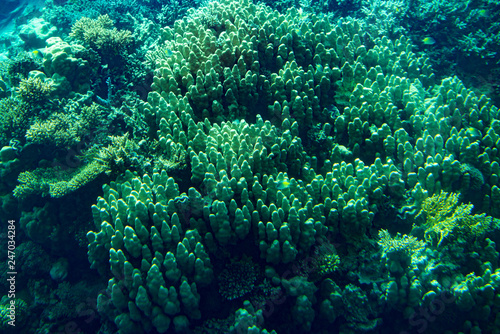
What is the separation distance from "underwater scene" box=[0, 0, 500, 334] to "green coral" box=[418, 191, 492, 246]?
0.02 m

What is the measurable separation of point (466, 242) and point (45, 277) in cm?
Answer: 639

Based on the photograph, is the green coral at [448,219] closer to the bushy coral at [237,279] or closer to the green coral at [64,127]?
Result: the bushy coral at [237,279]

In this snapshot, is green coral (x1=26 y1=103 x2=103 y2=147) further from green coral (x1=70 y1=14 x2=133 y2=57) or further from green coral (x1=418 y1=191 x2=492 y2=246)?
green coral (x1=418 y1=191 x2=492 y2=246)

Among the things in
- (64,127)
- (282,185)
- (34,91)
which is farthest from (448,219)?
(34,91)

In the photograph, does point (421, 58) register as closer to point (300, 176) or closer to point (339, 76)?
point (339, 76)

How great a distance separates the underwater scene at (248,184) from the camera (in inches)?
124

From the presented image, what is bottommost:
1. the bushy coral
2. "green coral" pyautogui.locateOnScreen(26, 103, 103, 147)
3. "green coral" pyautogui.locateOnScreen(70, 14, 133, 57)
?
the bushy coral

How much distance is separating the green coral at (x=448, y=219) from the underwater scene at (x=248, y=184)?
0.06 feet

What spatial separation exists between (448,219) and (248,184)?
2.56 metres

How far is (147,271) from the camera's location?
295 centimetres

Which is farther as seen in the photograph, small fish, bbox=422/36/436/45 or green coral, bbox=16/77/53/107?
small fish, bbox=422/36/436/45

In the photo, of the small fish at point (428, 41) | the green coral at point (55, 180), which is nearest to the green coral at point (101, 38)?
the green coral at point (55, 180)

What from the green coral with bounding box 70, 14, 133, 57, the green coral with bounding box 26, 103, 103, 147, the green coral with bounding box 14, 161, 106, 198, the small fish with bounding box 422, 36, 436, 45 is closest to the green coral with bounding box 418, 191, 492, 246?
the green coral with bounding box 14, 161, 106, 198

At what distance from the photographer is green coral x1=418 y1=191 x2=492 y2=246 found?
3.52m
